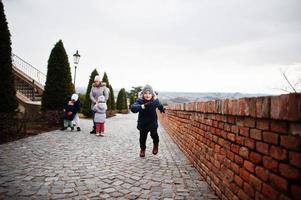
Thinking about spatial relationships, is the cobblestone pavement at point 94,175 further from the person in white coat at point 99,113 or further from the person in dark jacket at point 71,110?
the person in dark jacket at point 71,110

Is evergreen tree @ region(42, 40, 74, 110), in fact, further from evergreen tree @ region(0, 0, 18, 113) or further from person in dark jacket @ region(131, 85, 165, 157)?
person in dark jacket @ region(131, 85, 165, 157)

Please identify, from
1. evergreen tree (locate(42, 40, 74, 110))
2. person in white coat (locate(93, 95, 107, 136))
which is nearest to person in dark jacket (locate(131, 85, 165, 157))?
person in white coat (locate(93, 95, 107, 136))

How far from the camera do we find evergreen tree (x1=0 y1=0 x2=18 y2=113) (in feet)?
29.1

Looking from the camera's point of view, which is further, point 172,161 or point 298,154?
point 172,161

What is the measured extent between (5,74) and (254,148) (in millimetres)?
9189

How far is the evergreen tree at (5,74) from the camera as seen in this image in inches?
349

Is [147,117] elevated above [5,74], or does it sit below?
below

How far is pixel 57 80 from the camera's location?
41.8 feet

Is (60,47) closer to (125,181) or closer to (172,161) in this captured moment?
(172,161)

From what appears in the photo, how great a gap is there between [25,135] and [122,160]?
15.4 feet

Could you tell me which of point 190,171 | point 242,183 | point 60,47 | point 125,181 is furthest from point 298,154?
point 60,47

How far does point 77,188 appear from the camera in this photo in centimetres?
355

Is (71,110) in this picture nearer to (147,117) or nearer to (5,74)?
(5,74)

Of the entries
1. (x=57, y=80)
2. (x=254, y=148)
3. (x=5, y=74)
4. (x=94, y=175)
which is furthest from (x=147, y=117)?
(x=57, y=80)
